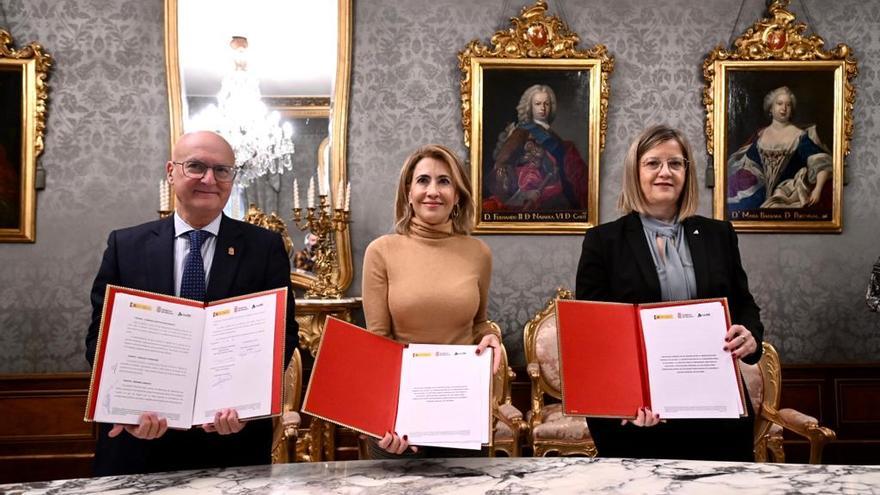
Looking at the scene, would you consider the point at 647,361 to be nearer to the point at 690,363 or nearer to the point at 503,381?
the point at 690,363

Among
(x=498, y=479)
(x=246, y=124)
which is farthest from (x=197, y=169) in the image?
(x=246, y=124)

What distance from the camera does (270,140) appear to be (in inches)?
193

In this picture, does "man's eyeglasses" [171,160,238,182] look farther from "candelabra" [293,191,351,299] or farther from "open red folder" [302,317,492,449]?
"candelabra" [293,191,351,299]

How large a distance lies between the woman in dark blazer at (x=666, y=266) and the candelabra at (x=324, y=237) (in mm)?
2655

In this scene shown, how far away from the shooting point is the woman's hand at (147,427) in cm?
173

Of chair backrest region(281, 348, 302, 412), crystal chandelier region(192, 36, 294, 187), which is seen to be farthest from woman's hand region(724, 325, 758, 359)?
crystal chandelier region(192, 36, 294, 187)

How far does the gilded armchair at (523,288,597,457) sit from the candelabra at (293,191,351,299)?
1.35 meters

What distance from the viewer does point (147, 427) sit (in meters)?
1.74

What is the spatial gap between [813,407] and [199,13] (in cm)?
509

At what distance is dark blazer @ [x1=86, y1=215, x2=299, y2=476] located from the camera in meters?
2.01

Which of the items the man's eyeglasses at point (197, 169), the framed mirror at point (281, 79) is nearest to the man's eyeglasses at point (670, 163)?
the man's eyeglasses at point (197, 169)

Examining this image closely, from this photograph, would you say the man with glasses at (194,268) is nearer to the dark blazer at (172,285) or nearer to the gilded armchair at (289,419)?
the dark blazer at (172,285)

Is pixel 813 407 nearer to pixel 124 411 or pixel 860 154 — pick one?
pixel 860 154

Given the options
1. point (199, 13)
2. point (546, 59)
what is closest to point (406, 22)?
point (546, 59)
